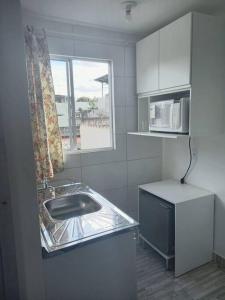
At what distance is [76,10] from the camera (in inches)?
72.9

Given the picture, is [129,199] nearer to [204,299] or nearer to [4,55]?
[204,299]

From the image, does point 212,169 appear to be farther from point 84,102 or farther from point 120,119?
point 84,102

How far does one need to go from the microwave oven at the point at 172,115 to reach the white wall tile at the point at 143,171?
636mm

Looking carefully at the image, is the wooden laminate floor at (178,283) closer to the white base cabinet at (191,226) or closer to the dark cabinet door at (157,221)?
the white base cabinet at (191,226)

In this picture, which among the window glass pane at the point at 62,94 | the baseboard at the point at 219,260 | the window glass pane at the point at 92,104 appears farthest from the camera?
the window glass pane at the point at 92,104

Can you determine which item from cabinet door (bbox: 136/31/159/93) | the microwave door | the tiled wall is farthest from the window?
the microwave door

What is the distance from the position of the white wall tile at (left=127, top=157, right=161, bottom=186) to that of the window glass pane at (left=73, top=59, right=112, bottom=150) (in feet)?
1.29

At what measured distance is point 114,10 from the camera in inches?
73.0

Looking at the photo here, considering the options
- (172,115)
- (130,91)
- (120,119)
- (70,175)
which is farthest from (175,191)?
(130,91)

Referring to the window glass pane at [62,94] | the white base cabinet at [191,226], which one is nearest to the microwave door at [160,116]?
the white base cabinet at [191,226]

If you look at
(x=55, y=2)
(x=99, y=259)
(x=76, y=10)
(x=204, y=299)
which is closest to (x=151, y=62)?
(x=76, y=10)

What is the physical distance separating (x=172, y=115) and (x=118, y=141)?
2.56 ft

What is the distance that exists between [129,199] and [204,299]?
3.90 ft

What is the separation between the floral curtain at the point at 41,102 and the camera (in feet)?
5.75
